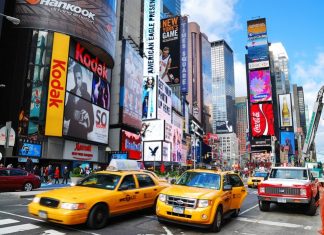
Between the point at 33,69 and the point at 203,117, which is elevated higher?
the point at 203,117

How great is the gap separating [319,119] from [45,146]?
29116 millimetres

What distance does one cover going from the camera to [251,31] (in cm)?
13550

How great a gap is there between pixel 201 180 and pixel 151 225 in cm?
221

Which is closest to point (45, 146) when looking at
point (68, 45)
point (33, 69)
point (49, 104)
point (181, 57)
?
point (49, 104)

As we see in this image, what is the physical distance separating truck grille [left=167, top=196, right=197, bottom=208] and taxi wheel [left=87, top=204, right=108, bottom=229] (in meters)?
1.83

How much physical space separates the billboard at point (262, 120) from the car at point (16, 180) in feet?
361

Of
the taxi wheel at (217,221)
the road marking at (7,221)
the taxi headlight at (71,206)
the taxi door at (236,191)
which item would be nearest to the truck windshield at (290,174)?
the taxi door at (236,191)

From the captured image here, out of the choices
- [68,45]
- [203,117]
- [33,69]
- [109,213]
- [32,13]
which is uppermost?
[203,117]

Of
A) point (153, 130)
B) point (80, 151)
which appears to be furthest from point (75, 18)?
point (153, 130)

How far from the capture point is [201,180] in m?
10.6

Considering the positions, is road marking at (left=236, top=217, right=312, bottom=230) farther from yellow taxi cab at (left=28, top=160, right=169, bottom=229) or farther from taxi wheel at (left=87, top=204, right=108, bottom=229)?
taxi wheel at (left=87, top=204, right=108, bottom=229)

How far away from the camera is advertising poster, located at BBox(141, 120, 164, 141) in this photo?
285 feet

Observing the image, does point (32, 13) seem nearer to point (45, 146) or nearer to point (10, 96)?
point (10, 96)

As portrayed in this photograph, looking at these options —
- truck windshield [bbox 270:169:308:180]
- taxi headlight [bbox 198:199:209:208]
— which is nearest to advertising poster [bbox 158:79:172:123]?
truck windshield [bbox 270:169:308:180]
